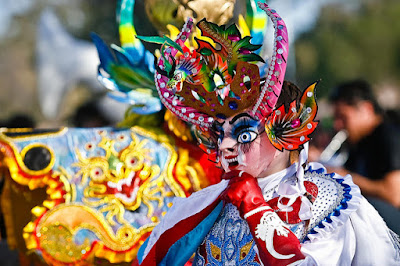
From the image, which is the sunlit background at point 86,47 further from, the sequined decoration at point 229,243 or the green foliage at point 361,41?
the sequined decoration at point 229,243

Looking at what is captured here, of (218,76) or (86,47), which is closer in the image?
(218,76)

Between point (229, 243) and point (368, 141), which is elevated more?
point (229, 243)

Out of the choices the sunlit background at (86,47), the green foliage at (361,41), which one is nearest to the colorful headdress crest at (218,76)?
the sunlit background at (86,47)

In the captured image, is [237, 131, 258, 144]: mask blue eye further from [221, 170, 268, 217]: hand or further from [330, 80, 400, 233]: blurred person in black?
[330, 80, 400, 233]: blurred person in black

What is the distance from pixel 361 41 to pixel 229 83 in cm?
1105

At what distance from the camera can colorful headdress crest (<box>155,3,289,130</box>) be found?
5.54ft

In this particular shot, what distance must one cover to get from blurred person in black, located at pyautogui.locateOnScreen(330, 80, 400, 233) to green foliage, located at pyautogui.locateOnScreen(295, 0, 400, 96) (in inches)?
301

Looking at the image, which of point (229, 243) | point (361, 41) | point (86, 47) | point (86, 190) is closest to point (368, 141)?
point (86, 190)

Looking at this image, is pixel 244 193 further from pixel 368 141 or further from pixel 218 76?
pixel 368 141

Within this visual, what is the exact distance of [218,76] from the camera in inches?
70.6

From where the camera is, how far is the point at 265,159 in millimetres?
1760

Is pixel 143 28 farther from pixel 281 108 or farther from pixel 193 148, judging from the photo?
pixel 281 108

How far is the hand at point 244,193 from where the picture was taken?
1689mm

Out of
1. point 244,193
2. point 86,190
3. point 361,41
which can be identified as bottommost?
point 361,41
